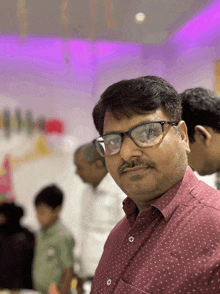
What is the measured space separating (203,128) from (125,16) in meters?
1.49

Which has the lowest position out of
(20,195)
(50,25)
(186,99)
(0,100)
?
(20,195)

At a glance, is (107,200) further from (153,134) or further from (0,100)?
(0,100)

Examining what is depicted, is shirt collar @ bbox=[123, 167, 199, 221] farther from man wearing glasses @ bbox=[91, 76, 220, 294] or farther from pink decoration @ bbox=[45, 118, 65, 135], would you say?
pink decoration @ bbox=[45, 118, 65, 135]

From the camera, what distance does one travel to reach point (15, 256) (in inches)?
74.6

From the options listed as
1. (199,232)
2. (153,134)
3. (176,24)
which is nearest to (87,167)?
(153,134)

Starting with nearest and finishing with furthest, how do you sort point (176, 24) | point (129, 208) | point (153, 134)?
point (153, 134)
point (129, 208)
point (176, 24)

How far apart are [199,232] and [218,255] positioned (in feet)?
0.21

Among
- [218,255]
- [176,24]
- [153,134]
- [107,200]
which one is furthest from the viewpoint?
[176,24]

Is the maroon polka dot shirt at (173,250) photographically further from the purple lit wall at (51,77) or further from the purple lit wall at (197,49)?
the purple lit wall at (51,77)

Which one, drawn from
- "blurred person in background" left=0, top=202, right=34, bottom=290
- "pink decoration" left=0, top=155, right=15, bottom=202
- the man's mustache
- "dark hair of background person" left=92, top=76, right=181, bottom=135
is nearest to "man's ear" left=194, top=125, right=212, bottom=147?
"dark hair of background person" left=92, top=76, right=181, bottom=135

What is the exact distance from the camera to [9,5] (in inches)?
84.7

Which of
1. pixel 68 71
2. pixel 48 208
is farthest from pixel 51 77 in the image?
pixel 48 208

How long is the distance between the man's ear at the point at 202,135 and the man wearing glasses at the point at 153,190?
0.28 m

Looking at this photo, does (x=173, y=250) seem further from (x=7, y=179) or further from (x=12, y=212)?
(x=7, y=179)
